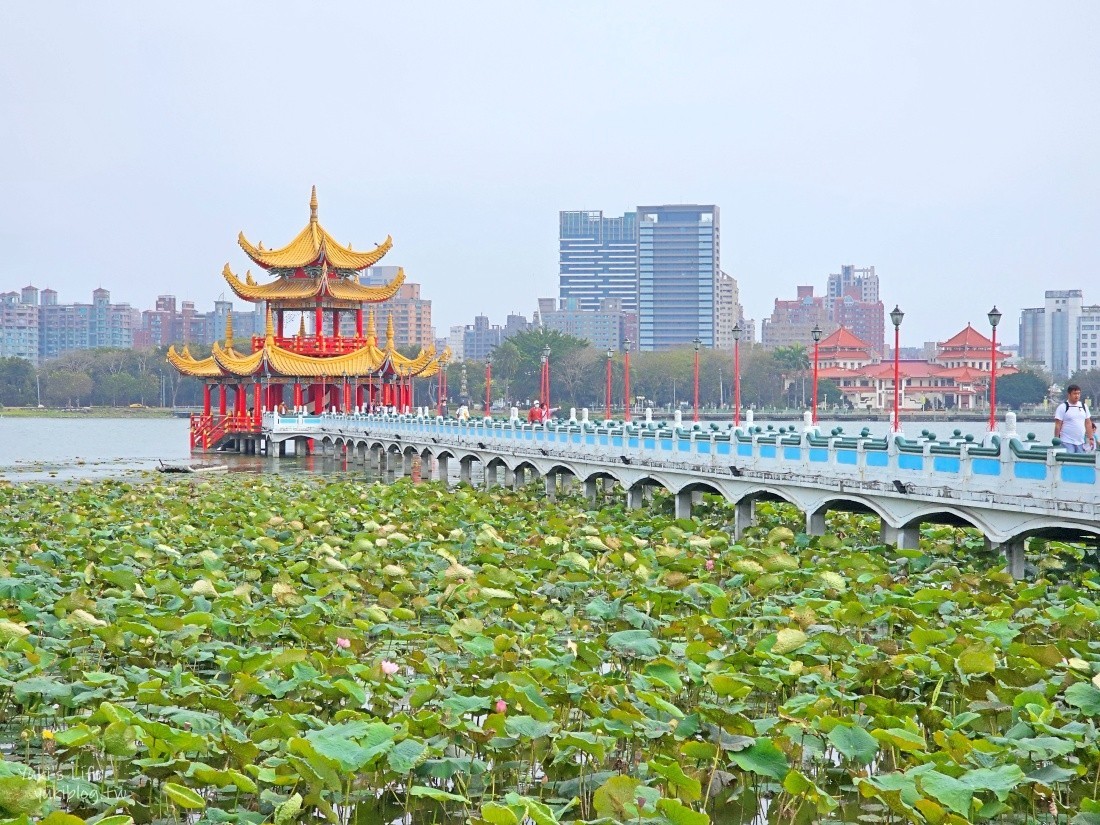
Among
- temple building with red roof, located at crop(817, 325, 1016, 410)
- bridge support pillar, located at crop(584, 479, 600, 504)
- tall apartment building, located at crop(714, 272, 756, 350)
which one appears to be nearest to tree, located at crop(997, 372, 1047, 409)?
temple building with red roof, located at crop(817, 325, 1016, 410)

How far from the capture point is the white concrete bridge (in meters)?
14.4

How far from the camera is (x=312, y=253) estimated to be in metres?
58.2

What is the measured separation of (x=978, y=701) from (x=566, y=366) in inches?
3388

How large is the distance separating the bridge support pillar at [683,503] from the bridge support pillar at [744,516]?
1.98 m

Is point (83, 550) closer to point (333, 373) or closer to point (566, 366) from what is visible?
point (333, 373)

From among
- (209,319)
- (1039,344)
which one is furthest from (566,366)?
(209,319)

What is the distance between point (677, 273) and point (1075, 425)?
17011 centimetres

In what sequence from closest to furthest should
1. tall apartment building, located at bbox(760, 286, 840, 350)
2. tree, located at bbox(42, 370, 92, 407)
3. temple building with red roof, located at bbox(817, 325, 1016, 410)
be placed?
temple building with red roof, located at bbox(817, 325, 1016, 410) → tree, located at bbox(42, 370, 92, 407) → tall apartment building, located at bbox(760, 286, 840, 350)

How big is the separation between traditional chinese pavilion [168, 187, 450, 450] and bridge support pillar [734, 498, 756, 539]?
35.8 metres

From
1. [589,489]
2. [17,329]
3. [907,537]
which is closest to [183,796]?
[907,537]

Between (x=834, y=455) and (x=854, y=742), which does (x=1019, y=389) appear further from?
(x=854, y=742)

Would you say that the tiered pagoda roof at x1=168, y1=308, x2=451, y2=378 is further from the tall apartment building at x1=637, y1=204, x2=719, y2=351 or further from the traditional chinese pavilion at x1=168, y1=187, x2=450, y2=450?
the tall apartment building at x1=637, y1=204, x2=719, y2=351

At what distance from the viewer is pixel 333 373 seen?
185ft

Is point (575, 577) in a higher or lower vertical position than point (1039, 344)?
lower
